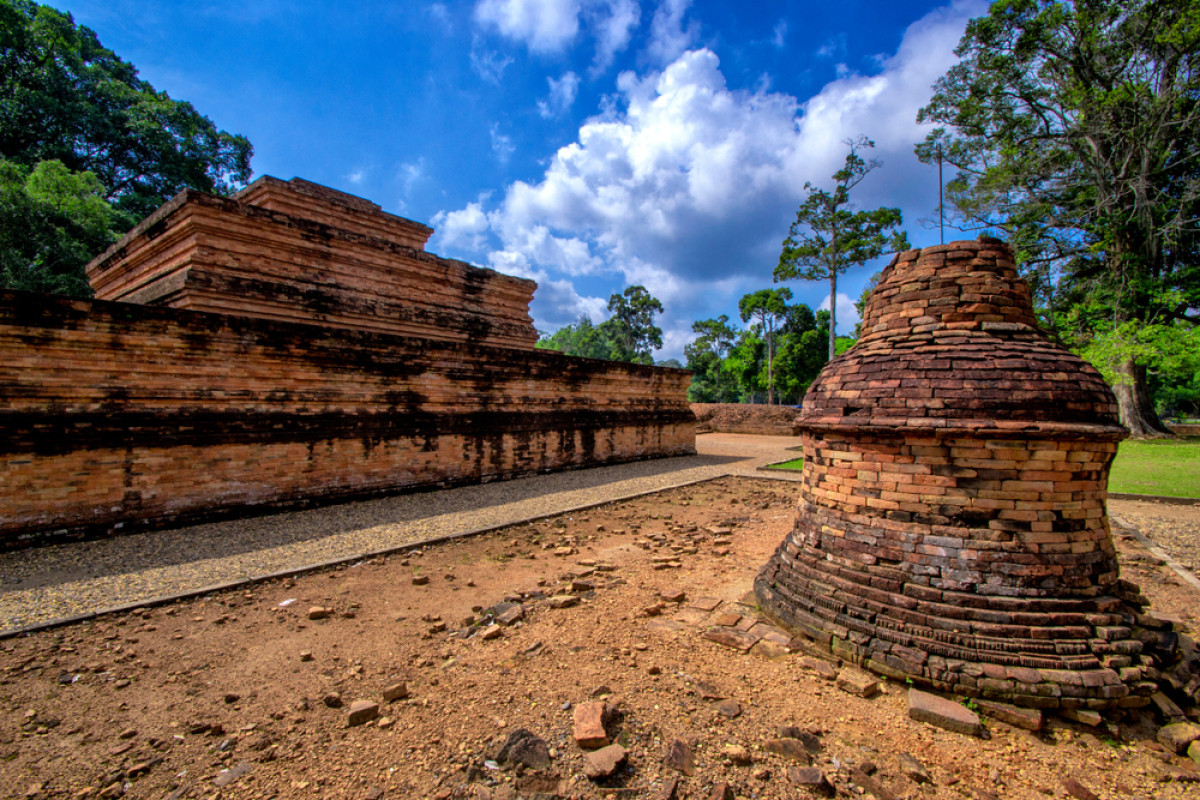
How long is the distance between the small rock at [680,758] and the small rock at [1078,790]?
1.70 m

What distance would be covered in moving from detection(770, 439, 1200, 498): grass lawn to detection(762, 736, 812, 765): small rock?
789 cm

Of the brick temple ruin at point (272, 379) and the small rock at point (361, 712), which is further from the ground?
the brick temple ruin at point (272, 379)

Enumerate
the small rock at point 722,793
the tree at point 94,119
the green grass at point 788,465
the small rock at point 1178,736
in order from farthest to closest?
the tree at point 94,119, the green grass at point 788,465, the small rock at point 1178,736, the small rock at point 722,793

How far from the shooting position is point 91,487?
5.21 meters

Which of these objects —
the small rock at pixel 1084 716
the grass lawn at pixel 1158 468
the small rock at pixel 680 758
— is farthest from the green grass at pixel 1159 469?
the small rock at pixel 680 758

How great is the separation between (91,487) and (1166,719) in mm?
9145

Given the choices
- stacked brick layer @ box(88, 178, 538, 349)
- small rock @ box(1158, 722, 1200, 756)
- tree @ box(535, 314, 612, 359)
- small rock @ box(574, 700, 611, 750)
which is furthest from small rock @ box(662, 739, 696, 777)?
tree @ box(535, 314, 612, 359)

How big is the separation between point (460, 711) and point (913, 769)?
228 cm

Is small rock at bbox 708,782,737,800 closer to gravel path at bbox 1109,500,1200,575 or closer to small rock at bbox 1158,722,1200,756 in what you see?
small rock at bbox 1158,722,1200,756

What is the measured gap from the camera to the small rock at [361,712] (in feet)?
8.31

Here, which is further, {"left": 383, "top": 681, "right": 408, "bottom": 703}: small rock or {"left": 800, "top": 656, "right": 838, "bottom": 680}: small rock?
{"left": 800, "top": 656, "right": 838, "bottom": 680}: small rock

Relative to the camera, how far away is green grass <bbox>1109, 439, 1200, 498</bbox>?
866 cm

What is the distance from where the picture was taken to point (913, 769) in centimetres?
223

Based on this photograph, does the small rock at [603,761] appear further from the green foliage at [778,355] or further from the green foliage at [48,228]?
the green foliage at [778,355]
